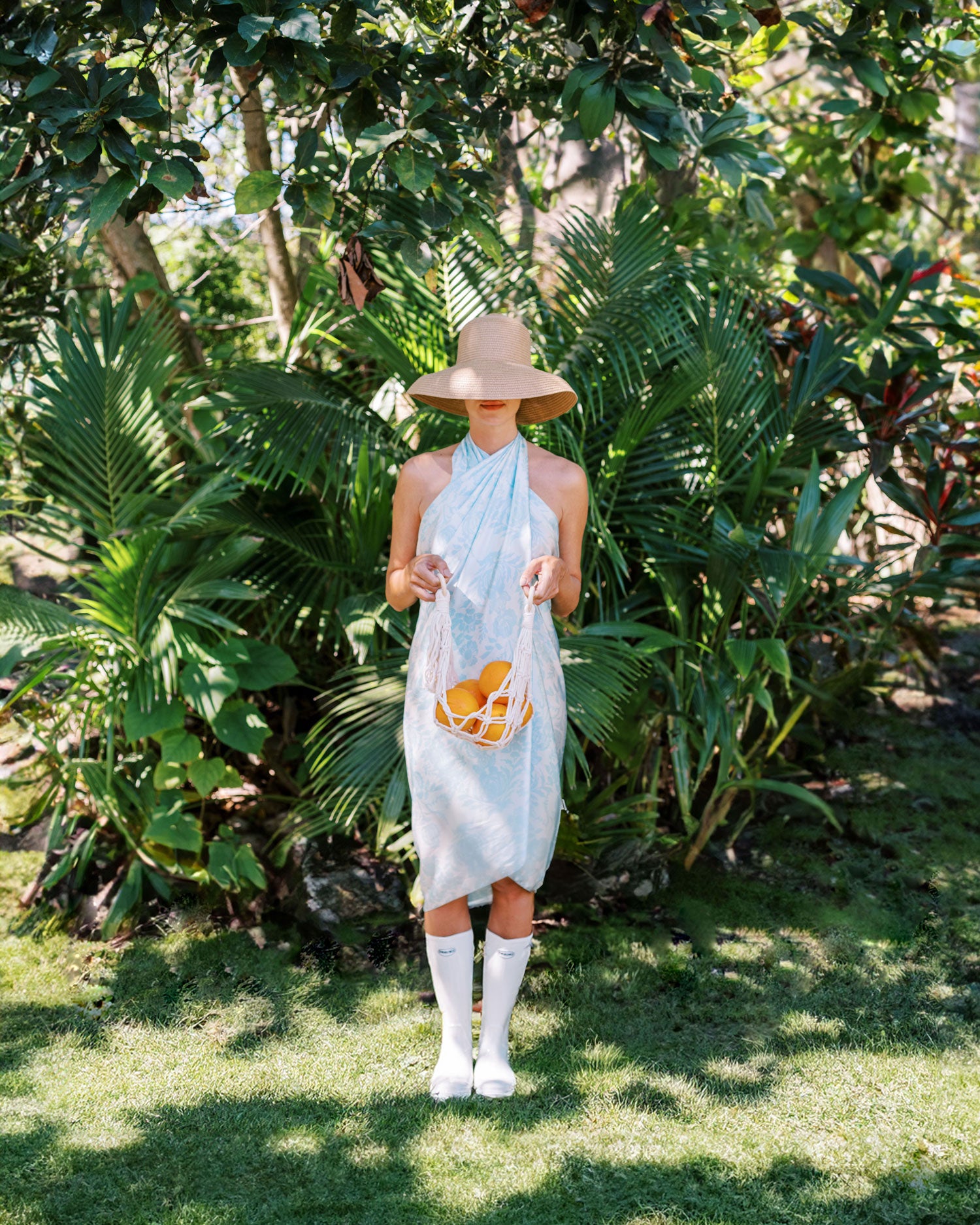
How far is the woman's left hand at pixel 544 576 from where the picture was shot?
102 inches

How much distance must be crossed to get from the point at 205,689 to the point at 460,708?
4.16 ft

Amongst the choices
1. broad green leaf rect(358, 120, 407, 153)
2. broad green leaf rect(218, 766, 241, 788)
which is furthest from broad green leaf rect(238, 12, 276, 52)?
broad green leaf rect(218, 766, 241, 788)

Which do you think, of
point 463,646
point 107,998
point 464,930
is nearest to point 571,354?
point 463,646

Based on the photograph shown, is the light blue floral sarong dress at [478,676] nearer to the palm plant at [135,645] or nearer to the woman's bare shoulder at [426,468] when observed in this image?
the woman's bare shoulder at [426,468]

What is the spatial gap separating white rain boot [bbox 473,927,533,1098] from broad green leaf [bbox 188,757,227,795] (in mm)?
1263

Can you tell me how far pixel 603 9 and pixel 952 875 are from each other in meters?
3.08

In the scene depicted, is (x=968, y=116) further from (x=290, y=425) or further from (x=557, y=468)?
(x=557, y=468)

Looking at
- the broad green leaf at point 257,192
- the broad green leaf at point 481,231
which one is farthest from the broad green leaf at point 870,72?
the broad green leaf at point 257,192

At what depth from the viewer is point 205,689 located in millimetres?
3529

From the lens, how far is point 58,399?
3.78 meters

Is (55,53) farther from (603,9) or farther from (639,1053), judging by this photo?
(639,1053)

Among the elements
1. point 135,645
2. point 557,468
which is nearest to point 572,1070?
point 557,468

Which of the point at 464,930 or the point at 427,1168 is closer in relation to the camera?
the point at 427,1168

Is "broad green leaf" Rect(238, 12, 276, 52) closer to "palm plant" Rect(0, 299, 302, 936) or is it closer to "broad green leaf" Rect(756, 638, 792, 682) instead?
"palm plant" Rect(0, 299, 302, 936)
